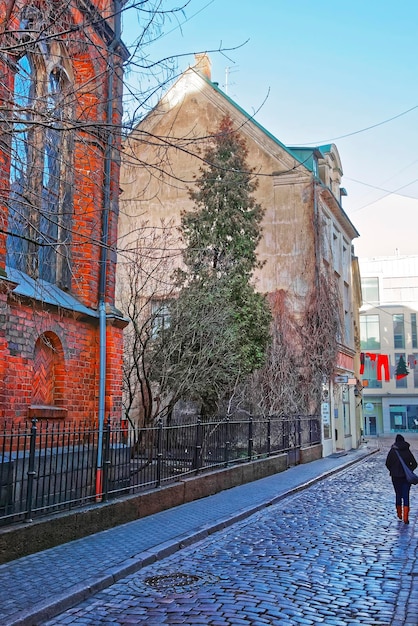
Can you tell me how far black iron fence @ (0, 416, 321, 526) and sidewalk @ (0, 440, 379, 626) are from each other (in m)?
0.61

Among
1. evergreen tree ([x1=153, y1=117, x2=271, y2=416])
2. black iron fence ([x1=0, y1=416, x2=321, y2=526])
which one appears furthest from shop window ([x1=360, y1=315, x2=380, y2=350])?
black iron fence ([x1=0, y1=416, x2=321, y2=526])

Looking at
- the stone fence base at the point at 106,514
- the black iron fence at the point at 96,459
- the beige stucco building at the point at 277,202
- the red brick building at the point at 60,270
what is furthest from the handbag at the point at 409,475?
the beige stucco building at the point at 277,202

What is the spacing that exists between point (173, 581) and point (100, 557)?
3.61ft

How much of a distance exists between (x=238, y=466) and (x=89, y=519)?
6.63 metres

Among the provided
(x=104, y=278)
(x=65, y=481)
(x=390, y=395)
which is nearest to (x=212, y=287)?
(x=104, y=278)

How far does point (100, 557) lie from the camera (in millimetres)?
7645

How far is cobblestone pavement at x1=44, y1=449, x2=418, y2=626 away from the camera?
5727 millimetres

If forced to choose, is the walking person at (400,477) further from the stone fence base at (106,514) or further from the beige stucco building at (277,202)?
the beige stucco building at (277,202)

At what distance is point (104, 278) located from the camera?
37.9 feet

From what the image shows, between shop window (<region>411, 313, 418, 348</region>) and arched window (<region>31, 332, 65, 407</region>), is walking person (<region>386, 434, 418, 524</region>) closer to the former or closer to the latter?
arched window (<region>31, 332, 65, 407</region>)

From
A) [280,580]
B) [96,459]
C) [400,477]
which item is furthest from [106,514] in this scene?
[400,477]

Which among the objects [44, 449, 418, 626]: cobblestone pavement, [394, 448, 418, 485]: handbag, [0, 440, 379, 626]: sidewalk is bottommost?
[44, 449, 418, 626]: cobblestone pavement

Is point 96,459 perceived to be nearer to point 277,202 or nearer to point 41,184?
point 41,184

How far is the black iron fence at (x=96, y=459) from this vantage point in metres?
7.94
